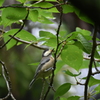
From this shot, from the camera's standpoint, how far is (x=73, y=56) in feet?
1.57

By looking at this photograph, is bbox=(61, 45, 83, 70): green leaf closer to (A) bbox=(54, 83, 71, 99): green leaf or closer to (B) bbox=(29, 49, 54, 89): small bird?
(A) bbox=(54, 83, 71, 99): green leaf

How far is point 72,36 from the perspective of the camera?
1.51 ft

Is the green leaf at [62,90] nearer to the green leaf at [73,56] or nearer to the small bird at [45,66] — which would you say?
the green leaf at [73,56]

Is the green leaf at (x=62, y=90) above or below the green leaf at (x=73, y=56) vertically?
below

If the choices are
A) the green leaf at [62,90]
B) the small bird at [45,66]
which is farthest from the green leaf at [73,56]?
the small bird at [45,66]

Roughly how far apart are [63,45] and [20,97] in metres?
0.90

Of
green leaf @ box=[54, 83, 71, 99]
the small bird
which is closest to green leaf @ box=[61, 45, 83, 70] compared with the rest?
green leaf @ box=[54, 83, 71, 99]

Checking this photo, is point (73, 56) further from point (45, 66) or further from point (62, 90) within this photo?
point (45, 66)

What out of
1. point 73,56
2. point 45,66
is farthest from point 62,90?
point 45,66

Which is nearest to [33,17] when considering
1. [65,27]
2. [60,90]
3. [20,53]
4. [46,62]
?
[60,90]

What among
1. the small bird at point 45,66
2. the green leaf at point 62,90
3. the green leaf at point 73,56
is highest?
the green leaf at point 73,56

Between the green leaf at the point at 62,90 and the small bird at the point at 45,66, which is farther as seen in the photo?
the small bird at the point at 45,66

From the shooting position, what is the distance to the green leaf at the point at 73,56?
479mm

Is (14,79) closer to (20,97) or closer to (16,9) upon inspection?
(20,97)
